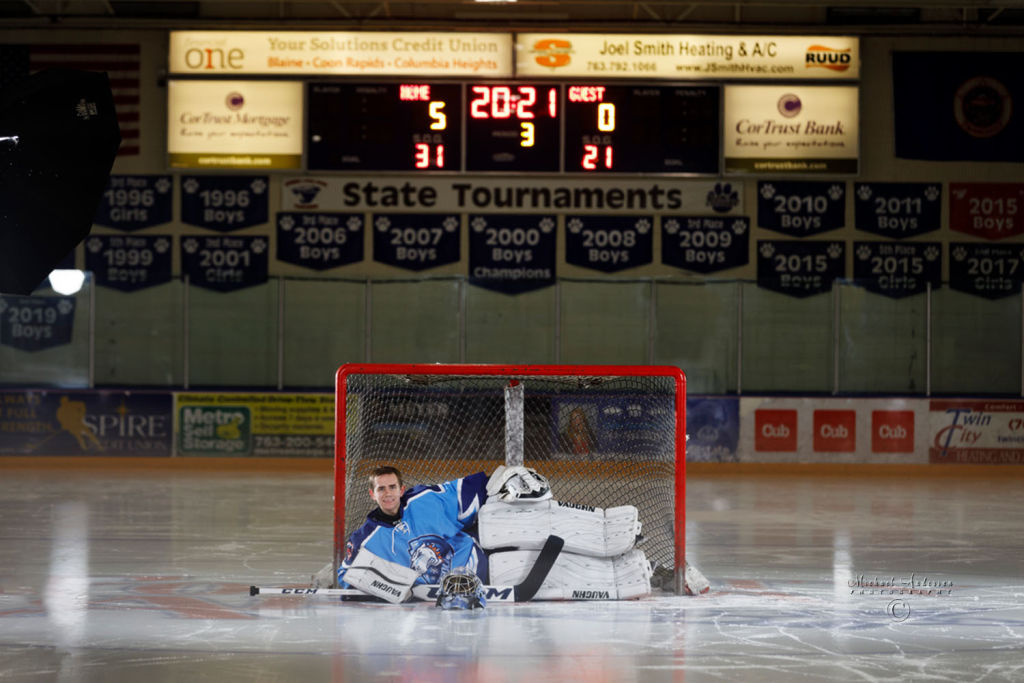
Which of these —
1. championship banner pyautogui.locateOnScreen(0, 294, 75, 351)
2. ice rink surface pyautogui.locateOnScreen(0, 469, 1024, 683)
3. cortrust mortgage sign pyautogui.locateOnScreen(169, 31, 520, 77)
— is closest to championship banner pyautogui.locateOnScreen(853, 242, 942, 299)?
cortrust mortgage sign pyautogui.locateOnScreen(169, 31, 520, 77)

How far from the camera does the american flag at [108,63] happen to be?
1612cm

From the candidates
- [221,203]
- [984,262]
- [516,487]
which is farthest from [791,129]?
[516,487]

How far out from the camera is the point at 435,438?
11844 mm

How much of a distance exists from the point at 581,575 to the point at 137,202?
37.0 feet

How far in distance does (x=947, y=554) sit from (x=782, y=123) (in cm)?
814

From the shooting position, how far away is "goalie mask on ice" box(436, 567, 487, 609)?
247 inches

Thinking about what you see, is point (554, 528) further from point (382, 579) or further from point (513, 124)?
point (513, 124)

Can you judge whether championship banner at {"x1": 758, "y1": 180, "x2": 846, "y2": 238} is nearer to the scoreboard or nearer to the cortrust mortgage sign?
the scoreboard

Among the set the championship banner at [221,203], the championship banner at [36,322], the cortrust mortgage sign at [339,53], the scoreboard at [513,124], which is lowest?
the championship banner at [36,322]

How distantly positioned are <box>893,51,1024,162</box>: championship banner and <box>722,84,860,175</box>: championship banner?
105 cm

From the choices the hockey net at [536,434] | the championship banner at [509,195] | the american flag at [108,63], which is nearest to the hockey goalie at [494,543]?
the hockey net at [536,434]

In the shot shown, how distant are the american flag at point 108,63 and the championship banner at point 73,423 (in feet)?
10.6

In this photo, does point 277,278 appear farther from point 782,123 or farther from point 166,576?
point 166,576

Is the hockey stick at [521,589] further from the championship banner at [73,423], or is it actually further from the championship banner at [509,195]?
the championship banner at [509,195]
